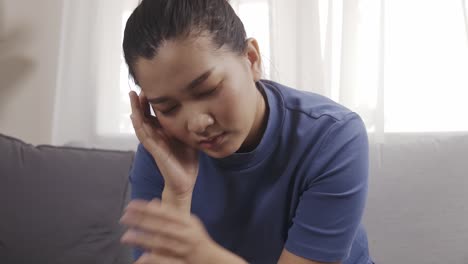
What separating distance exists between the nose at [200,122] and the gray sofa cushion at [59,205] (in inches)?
31.1

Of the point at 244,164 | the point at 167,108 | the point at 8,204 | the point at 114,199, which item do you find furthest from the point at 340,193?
the point at 8,204

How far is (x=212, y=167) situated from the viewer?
88cm

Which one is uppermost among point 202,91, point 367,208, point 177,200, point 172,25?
point 172,25

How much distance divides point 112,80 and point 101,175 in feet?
1.66

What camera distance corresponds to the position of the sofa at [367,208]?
130 centimetres

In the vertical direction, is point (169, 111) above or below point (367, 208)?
above

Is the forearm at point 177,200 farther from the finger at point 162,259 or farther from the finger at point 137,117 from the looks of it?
the finger at point 162,259

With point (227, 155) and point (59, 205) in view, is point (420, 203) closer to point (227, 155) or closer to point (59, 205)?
point (227, 155)

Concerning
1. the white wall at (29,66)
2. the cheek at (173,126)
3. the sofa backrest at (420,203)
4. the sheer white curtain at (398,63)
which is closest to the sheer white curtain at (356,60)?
the sheer white curtain at (398,63)

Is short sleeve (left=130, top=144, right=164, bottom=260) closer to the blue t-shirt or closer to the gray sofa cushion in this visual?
the blue t-shirt

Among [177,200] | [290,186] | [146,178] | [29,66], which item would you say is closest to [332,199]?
[290,186]

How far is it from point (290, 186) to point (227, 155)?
0.49 ft

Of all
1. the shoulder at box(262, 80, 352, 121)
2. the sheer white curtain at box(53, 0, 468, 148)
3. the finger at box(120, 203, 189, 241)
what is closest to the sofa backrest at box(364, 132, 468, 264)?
the sheer white curtain at box(53, 0, 468, 148)

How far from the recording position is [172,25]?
0.70 m
